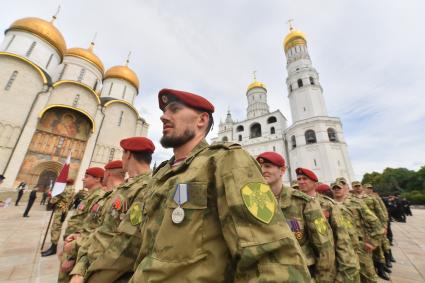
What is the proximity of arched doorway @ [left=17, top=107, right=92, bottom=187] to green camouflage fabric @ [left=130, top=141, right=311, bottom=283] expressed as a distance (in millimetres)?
21703

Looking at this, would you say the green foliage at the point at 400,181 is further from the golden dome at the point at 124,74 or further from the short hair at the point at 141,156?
the golden dome at the point at 124,74

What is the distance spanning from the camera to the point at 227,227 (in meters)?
0.92

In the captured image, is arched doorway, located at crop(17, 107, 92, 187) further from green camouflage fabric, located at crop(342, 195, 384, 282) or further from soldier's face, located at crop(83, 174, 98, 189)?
green camouflage fabric, located at crop(342, 195, 384, 282)

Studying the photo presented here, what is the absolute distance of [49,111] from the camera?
18.1 metres

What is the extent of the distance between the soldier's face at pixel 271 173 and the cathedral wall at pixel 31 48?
26.0 meters

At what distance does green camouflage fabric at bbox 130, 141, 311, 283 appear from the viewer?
79 cm

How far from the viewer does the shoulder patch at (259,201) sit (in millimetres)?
883

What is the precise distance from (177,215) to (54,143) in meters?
22.5

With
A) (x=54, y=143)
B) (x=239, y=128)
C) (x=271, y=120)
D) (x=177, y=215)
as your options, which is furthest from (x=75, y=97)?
(x=271, y=120)

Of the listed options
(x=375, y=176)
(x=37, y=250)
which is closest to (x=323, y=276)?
(x=37, y=250)

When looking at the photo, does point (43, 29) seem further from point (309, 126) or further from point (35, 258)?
point (309, 126)

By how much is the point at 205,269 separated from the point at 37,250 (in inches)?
290

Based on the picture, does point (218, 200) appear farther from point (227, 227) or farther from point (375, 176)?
point (375, 176)

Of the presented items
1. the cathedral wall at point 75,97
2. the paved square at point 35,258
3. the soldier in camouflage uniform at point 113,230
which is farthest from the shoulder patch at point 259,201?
the cathedral wall at point 75,97
